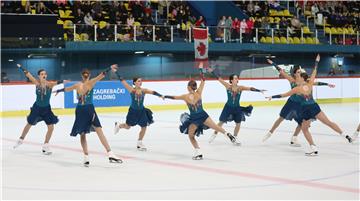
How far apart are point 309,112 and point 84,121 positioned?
12.9ft

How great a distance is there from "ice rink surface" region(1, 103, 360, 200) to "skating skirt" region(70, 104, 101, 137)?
56 cm

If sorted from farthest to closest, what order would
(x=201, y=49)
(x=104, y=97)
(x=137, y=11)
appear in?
(x=137, y=11), (x=201, y=49), (x=104, y=97)

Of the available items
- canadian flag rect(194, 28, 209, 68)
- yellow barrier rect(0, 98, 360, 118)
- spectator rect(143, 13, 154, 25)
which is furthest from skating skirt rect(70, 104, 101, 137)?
spectator rect(143, 13, 154, 25)

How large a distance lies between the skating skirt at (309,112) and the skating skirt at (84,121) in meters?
3.63

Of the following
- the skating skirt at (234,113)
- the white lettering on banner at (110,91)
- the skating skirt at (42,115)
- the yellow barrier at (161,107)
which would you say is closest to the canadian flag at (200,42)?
the yellow barrier at (161,107)

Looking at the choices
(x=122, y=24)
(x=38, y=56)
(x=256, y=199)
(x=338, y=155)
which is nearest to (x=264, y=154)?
(x=338, y=155)

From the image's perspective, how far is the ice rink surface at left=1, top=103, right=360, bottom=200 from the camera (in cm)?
750

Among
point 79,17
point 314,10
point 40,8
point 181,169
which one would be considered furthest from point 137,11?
point 181,169

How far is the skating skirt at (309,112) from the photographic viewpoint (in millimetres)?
11109

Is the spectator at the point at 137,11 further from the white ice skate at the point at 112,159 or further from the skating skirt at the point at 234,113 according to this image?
the white ice skate at the point at 112,159

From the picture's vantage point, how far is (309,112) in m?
11.2

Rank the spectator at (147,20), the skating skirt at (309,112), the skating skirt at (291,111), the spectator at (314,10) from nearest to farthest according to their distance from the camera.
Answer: the skating skirt at (309,112)
the skating skirt at (291,111)
the spectator at (147,20)
the spectator at (314,10)

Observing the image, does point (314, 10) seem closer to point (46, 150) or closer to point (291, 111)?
point (291, 111)

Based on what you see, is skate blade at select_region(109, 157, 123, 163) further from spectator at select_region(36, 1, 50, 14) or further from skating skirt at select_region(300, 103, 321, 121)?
spectator at select_region(36, 1, 50, 14)
